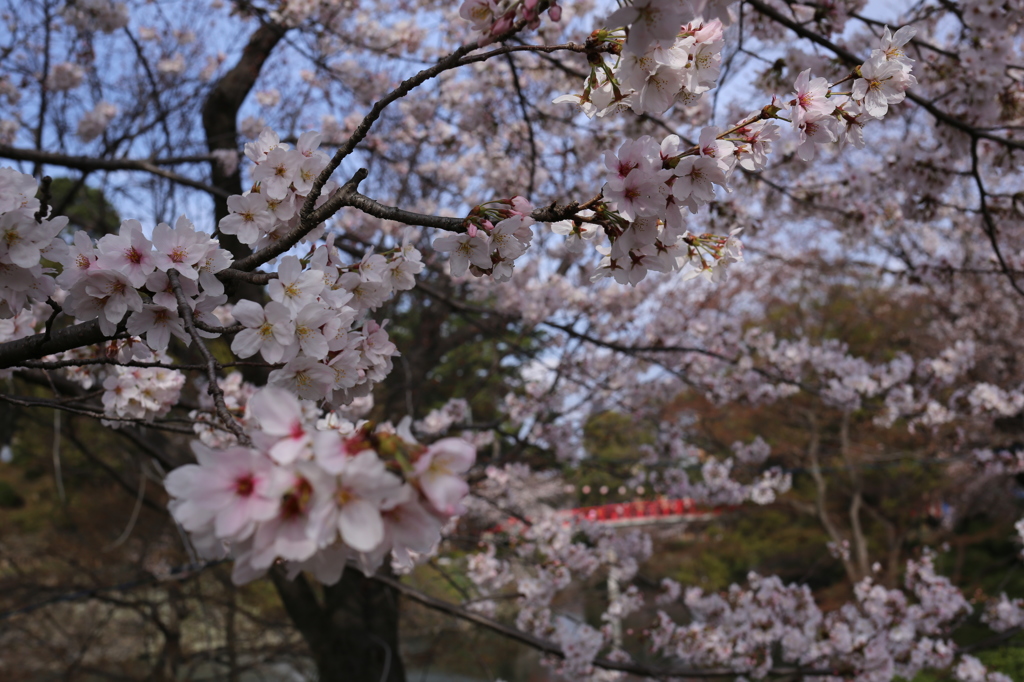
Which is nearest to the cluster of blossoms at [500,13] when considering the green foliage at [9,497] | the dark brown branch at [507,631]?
the dark brown branch at [507,631]

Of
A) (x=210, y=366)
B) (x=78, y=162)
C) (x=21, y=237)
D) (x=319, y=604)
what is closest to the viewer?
(x=210, y=366)

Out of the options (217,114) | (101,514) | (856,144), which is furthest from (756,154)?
(101,514)

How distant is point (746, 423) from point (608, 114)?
12366 millimetres

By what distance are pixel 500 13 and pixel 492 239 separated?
331mm

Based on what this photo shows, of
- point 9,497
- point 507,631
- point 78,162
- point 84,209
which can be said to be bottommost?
point 507,631

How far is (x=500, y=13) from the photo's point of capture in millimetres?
880

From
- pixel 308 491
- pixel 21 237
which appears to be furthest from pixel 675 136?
pixel 21 237

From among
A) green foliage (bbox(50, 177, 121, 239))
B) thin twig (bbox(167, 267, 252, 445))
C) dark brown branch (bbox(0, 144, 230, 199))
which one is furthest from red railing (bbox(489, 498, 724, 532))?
thin twig (bbox(167, 267, 252, 445))

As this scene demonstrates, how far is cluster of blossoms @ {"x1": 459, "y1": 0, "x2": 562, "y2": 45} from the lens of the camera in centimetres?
84

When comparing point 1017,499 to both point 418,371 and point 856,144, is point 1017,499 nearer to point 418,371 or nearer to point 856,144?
point 418,371

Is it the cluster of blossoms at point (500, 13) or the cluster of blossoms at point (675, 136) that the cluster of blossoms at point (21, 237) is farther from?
the cluster of blossoms at point (675, 136)

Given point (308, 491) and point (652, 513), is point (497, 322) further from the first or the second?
point (652, 513)

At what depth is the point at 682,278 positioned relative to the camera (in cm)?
135

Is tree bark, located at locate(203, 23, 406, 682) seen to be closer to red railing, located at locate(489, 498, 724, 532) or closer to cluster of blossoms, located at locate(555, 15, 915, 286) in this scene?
cluster of blossoms, located at locate(555, 15, 915, 286)
